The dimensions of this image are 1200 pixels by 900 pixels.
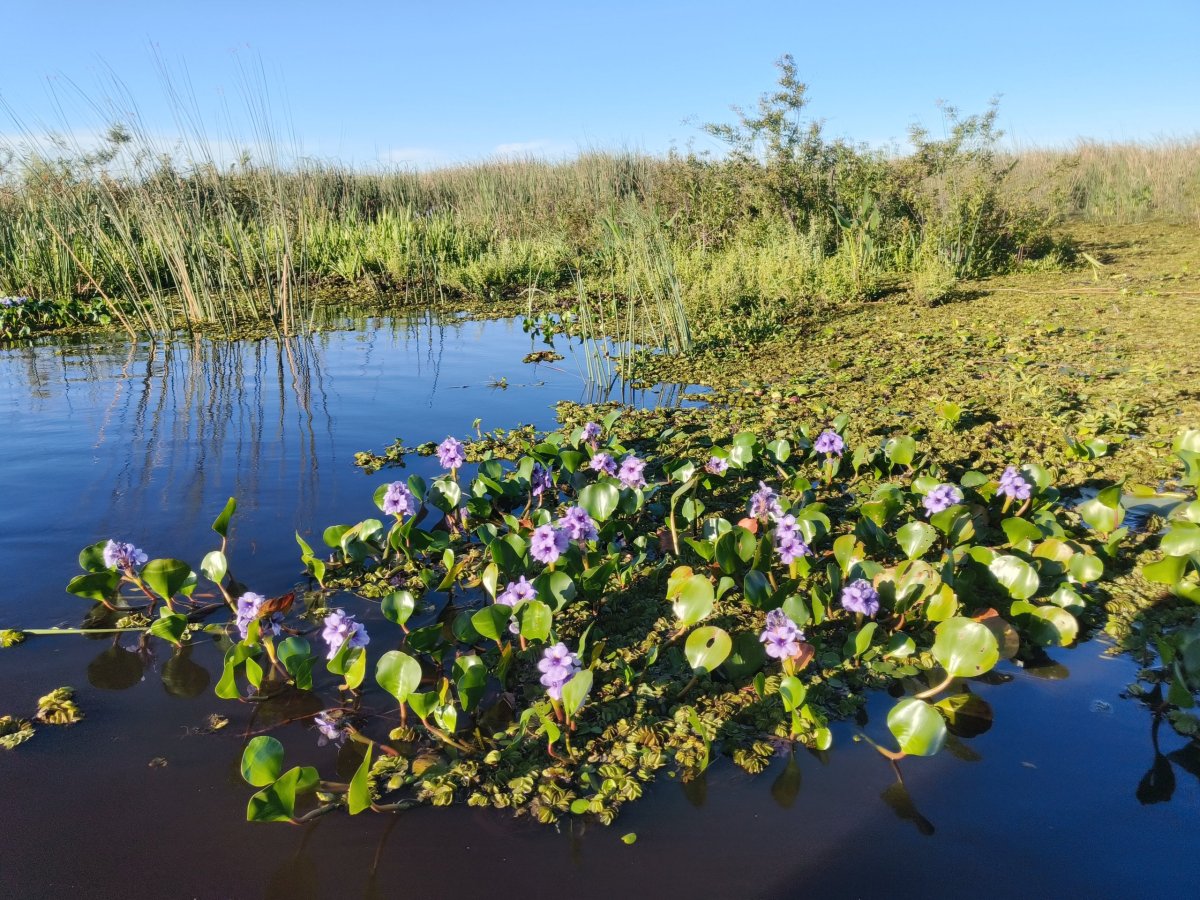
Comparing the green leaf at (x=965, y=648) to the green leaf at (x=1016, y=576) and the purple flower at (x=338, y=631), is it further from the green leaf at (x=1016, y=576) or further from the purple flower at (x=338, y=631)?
the purple flower at (x=338, y=631)

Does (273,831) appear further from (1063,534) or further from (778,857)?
(1063,534)

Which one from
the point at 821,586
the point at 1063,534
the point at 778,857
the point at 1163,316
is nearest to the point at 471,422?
the point at 821,586

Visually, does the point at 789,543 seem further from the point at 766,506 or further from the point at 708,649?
the point at 708,649

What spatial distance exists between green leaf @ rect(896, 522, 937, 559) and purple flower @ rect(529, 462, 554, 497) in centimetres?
123

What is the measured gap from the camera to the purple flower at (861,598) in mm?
2064

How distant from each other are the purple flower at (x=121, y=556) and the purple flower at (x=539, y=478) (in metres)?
1.27

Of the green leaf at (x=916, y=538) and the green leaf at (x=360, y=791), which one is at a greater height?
the green leaf at (x=916, y=538)

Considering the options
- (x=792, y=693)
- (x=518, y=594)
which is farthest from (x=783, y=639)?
(x=518, y=594)

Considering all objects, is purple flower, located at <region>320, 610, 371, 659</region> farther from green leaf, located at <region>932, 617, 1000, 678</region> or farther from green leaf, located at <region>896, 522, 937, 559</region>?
green leaf, located at <region>896, 522, 937, 559</region>

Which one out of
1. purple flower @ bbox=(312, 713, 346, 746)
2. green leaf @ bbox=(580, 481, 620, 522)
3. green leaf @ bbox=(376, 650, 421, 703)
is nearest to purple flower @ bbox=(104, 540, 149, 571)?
purple flower @ bbox=(312, 713, 346, 746)

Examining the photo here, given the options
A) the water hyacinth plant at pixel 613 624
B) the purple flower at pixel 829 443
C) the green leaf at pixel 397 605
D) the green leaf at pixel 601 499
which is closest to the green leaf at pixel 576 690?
the water hyacinth plant at pixel 613 624

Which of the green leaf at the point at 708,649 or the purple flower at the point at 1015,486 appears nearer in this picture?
the green leaf at the point at 708,649

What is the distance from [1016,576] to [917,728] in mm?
810

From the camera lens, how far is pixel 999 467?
327 cm
